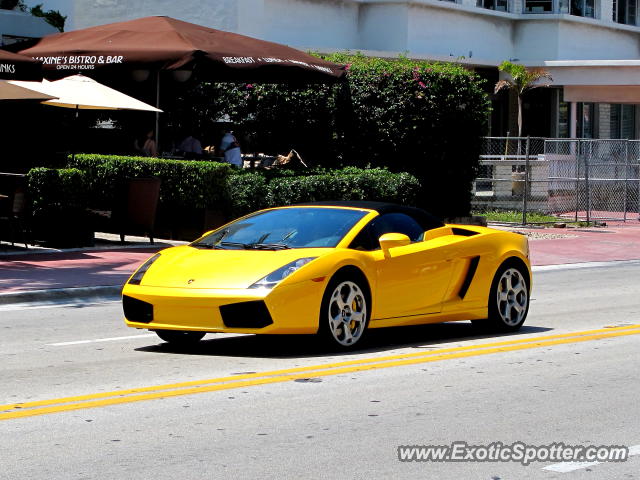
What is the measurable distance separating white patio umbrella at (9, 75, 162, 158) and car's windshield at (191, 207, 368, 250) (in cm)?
1134

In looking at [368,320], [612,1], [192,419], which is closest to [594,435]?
[192,419]

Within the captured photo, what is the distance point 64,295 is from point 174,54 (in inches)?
333

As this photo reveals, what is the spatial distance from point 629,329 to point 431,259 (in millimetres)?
2633

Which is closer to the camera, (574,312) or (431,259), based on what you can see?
(431,259)

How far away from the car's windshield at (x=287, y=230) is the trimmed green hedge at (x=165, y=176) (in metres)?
9.97

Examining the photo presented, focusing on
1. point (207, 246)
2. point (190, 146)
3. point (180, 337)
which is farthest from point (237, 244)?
point (190, 146)

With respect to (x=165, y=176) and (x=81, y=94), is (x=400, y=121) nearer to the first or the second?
Answer: (x=165, y=176)

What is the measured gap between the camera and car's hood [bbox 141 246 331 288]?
10156mm

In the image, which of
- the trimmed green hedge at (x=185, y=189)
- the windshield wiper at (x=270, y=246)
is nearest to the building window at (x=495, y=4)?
the trimmed green hedge at (x=185, y=189)

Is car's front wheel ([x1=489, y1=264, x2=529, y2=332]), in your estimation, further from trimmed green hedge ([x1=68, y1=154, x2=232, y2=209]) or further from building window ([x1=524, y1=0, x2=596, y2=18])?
building window ([x1=524, y1=0, x2=596, y2=18])

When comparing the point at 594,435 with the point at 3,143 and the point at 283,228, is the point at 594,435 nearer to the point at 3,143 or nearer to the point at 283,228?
the point at 283,228

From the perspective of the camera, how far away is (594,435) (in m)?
7.30

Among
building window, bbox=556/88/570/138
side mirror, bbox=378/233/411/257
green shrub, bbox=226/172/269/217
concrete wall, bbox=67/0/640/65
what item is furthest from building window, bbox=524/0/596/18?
side mirror, bbox=378/233/411/257

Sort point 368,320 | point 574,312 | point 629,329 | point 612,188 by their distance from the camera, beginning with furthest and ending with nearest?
1. point 612,188
2. point 574,312
3. point 629,329
4. point 368,320
